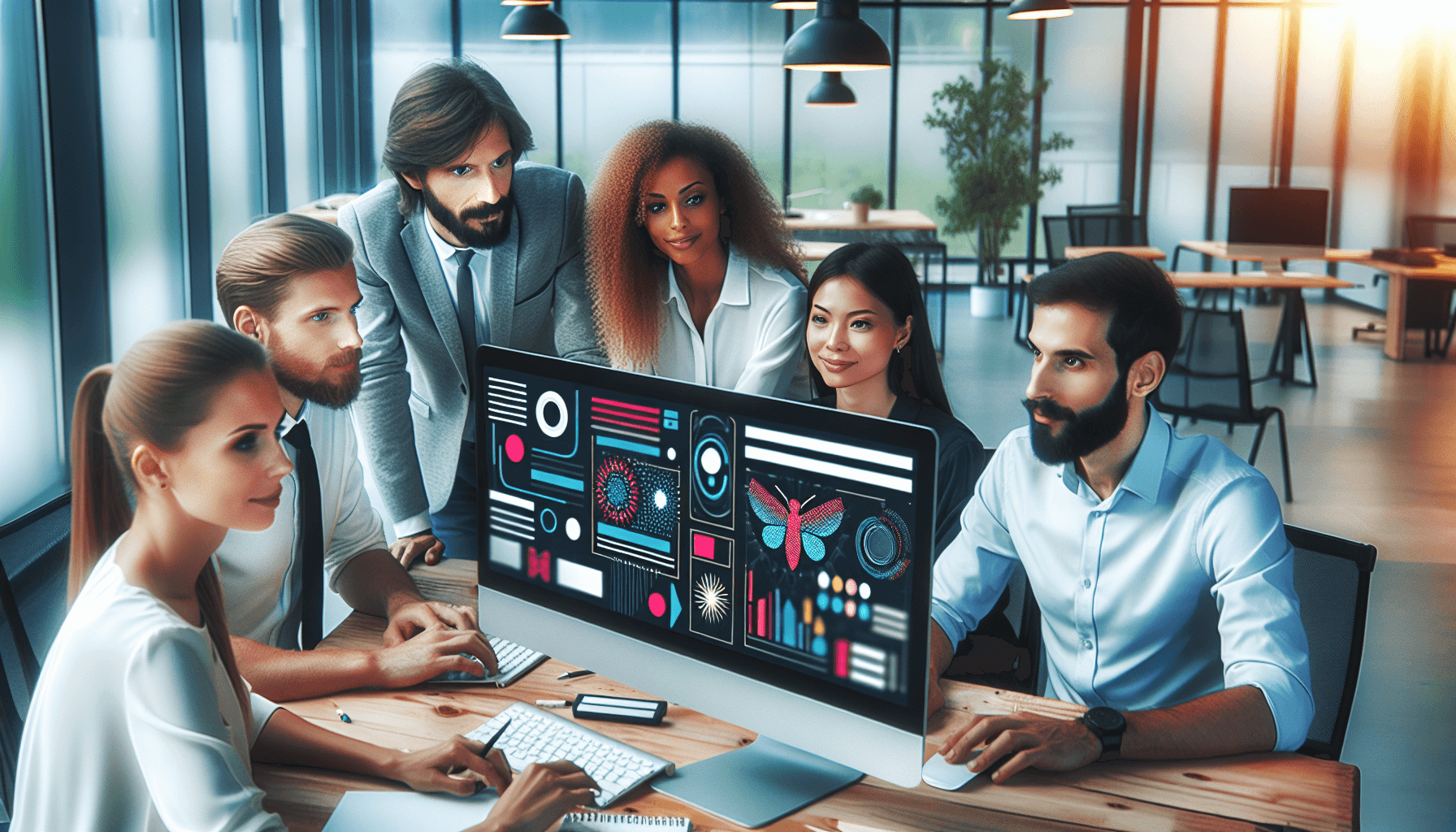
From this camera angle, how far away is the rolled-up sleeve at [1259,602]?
1.41 m

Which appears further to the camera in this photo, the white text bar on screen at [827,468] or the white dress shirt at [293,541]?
the white dress shirt at [293,541]

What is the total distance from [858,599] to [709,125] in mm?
1527

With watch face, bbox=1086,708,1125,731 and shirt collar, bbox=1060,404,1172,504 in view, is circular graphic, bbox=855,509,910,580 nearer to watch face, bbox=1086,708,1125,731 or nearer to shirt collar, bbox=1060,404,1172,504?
watch face, bbox=1086,708,1125,731

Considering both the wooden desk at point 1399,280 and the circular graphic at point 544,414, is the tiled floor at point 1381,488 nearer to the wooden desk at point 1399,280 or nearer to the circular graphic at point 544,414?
the wooden desk at point 1399,280

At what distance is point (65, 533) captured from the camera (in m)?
3.07

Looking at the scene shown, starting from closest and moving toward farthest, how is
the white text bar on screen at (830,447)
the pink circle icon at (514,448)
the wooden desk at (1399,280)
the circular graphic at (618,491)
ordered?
the white text bar on screen at (830,447), the circular graphic at (618,491), the pink circle icon at (514,448), the wooden desk at (1399,280)

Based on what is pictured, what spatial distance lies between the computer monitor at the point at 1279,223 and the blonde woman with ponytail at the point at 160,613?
7.31m

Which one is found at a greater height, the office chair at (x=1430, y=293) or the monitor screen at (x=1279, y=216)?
the monitor screen at (x=1279, y=216)

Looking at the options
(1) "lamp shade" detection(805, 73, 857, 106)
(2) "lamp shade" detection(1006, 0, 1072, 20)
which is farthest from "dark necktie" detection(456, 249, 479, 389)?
(1) "lamp shade" detection(805, 73, 857, 106)

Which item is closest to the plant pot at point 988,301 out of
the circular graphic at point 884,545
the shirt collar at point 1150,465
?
the shirt collar at point 1150,465

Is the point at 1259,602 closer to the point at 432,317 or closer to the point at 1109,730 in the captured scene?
the point at 1109,730

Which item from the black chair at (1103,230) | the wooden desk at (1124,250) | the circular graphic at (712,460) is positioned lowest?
the circular graphic at (712,460)

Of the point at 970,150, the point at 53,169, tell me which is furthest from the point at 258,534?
the point at 970,150

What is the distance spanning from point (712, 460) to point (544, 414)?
0.90ft
